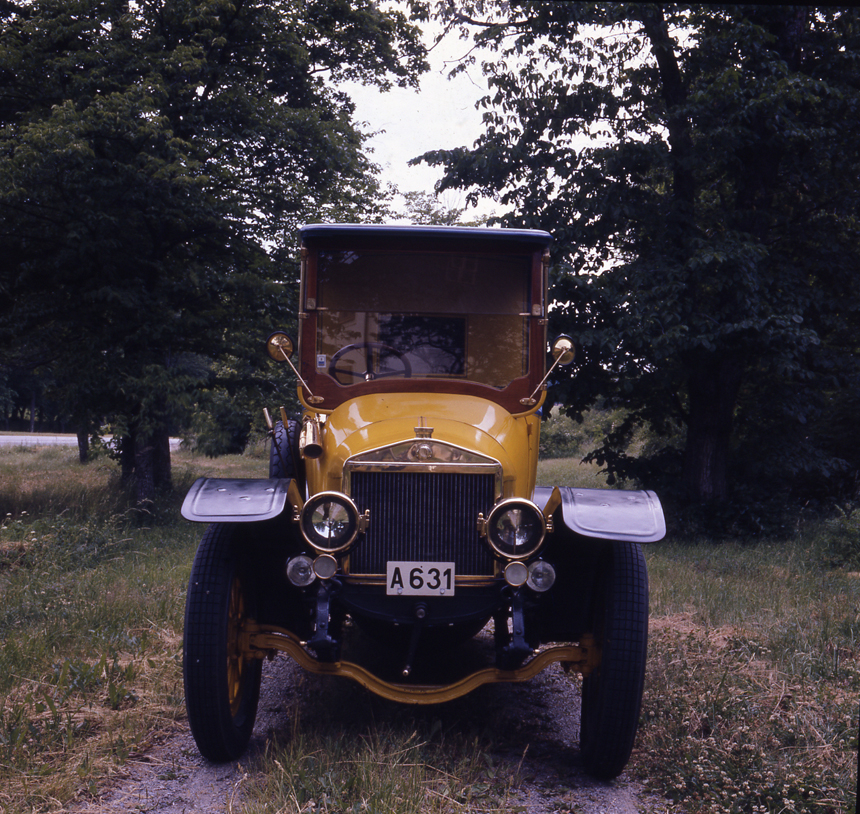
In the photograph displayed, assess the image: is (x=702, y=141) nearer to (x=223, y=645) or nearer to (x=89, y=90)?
(x=89, y=90)

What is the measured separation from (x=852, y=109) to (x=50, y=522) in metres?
11.6

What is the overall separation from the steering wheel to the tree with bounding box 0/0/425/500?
6.26 meters

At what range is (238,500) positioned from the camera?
12.1 feet

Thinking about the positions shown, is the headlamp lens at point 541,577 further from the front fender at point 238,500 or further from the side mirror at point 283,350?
the side mirror at point 283,350

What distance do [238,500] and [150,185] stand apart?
7512 millimetres

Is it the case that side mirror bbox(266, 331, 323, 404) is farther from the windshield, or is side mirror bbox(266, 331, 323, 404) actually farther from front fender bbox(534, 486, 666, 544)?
front fender bbox(534, 486, 666, 544)

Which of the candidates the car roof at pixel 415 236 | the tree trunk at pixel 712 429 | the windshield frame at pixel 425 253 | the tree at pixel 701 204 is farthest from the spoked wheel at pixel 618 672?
the tree trunk at pixel 712 429

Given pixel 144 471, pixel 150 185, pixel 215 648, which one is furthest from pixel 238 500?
pixel 144 471

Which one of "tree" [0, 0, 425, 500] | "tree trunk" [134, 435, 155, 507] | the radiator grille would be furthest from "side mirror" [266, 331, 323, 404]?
"tree trunk" [134, 435, 155, 507]

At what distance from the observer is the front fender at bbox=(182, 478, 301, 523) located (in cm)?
354

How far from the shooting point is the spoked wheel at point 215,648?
3.58 meters

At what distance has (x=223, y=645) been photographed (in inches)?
144

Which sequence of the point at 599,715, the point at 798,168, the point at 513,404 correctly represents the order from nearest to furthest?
1. the point at 599,715
2. the point at 513,404
3. the point at 798,168

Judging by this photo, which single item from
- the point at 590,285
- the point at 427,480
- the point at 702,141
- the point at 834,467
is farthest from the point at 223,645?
the point at 834,467
